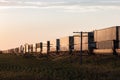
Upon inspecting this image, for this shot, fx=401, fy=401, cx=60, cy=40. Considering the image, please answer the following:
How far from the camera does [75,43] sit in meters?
70.6

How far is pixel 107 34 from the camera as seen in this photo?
53.2 metres

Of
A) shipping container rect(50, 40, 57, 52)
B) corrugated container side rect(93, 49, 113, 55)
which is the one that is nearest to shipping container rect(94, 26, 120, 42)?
corrugated container side rect(93, 49, 113, 55)

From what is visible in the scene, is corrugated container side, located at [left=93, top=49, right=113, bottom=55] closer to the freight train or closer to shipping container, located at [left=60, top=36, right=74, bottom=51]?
the freight train

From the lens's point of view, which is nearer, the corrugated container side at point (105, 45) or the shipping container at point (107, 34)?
the shipping container at point (107, 34)

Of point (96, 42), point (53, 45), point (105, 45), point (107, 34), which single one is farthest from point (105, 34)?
point (53, 45)

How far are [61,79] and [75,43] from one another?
4448 cm

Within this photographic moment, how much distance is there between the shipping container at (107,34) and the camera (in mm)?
48625

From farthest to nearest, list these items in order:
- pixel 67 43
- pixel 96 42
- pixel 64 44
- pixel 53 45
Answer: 1. pixel 53 45
2. pixel 64 44
3. pixel 67 43
4. pixel 96 42

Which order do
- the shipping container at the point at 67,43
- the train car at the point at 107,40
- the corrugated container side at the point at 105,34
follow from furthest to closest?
the shipping container at the point at 67,43 < the corrugated container side at the point at 105,34 < the train car at the point at 107,40

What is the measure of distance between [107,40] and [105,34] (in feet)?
6.70

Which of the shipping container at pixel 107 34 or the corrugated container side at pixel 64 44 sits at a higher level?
the shipping container at pixel 107 34

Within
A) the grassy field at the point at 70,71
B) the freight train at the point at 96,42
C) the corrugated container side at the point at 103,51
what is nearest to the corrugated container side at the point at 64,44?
the freight train at the point at 96,42

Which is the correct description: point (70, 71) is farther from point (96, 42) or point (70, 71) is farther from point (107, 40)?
point (96, 42)

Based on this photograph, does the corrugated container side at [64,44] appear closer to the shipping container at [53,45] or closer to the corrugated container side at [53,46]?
the shipping container at [53,45]
